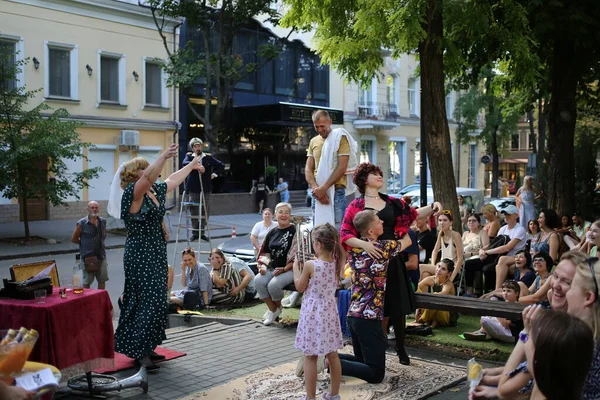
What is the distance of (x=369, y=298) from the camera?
6.24m

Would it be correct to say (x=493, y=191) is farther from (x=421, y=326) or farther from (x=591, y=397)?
(x=591, y=397)

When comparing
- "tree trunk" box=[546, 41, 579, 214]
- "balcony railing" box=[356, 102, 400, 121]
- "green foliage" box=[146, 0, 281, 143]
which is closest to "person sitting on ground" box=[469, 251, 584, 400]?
"tree trunk" box=[546, 41, 579, 214]

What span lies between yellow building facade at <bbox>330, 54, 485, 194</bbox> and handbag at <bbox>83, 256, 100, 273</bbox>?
28.9 m

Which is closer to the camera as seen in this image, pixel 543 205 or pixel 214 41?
pixel 543 205

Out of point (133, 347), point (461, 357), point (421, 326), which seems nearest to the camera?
point (133, 347)

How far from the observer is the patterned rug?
20.3 feet

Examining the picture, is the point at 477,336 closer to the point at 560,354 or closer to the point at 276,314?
the point at 276,314

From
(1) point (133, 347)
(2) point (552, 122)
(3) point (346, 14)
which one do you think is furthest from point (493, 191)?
(1) point (133, 347)

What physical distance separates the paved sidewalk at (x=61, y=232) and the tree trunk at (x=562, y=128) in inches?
337

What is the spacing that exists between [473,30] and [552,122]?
163 inches

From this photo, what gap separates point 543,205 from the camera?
17266 mm

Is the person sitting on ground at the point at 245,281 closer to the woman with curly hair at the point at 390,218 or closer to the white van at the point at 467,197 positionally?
the woman with curly hair at the point at 390,218

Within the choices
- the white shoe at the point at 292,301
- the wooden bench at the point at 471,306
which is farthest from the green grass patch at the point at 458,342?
the wooden bench at the point at 471,306

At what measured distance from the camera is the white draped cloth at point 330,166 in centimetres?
801
